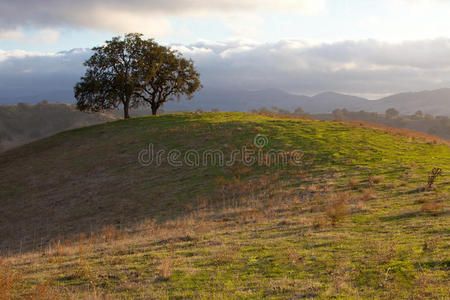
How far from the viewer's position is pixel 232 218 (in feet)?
49.7

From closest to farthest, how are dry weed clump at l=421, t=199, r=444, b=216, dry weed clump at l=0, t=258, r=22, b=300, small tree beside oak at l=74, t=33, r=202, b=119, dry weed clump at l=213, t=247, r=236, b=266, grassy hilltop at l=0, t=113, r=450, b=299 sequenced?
dry weed clump at l=0, t=258, r=22, b=300
grassy hilltop at l=0, t=113, r=450, b=299
dry weed clump at l=213, t=247, r=236, b=266
dry weed clump at l=421, t=199, r=444, b=216
small tree beside oak at l=74, t=33, r=202, b=119

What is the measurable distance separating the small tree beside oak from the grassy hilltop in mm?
13698

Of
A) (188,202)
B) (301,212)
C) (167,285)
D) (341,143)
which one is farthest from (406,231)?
(341,143)

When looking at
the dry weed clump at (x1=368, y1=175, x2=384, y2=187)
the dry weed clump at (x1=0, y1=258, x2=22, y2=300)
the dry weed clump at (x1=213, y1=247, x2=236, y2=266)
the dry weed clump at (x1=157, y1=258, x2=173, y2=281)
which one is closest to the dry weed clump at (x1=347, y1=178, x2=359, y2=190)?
the dry weed clump at (x1=368, y1=175, x2=384, y2=187)

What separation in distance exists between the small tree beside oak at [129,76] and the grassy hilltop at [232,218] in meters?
13.7

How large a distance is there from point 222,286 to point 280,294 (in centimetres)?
145

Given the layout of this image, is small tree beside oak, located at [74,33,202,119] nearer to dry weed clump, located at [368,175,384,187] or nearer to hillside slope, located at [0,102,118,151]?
dry weed clump, located at [368,175,384,187]

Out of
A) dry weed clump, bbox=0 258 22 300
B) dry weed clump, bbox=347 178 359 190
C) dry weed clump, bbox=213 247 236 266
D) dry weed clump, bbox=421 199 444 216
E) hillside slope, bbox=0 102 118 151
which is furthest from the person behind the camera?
hillside slope, bbox=0 102 118 151

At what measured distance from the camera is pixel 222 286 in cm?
754

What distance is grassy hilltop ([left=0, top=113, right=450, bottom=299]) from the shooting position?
7.69 meters

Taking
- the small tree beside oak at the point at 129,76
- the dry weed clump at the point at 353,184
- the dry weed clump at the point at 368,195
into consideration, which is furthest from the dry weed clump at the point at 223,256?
the small tree beside oak at the point at 129,76

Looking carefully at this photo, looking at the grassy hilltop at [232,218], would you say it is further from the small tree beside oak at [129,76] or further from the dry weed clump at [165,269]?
the small tree beside oak at [129,76]

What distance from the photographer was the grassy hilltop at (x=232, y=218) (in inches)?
303

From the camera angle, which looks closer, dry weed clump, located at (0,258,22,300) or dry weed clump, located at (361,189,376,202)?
dry weed clump, located at (0,258,22,300)
